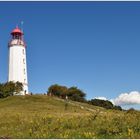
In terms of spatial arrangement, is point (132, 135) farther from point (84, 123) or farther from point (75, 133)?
point (84, 123)

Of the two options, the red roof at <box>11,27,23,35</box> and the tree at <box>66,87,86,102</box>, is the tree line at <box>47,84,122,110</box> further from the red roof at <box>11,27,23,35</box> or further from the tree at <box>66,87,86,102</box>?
the red roof at <box>11,27,23,35</box>

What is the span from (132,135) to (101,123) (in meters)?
5.41

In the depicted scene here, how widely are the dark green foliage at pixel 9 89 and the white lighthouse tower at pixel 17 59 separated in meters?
6.41

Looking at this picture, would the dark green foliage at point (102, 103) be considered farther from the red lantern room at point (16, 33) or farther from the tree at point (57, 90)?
the red lantern room at point (16, 33)

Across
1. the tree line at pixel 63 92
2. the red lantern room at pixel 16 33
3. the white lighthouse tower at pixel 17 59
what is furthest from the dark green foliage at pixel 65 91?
the red lantern room at pixel 16 33

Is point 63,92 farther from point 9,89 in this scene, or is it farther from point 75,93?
point 9,89

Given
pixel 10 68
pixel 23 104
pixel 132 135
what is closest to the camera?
pixel 132 135

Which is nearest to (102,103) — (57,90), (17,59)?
(57,90)

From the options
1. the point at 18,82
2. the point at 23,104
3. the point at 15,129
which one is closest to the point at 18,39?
the point at 18,82

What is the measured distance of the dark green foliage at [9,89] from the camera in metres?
104

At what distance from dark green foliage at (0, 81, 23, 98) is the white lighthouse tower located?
21.0 ft

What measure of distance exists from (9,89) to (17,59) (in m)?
18.6

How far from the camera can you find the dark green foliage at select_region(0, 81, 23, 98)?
340ft

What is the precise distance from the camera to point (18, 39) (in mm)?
126125
